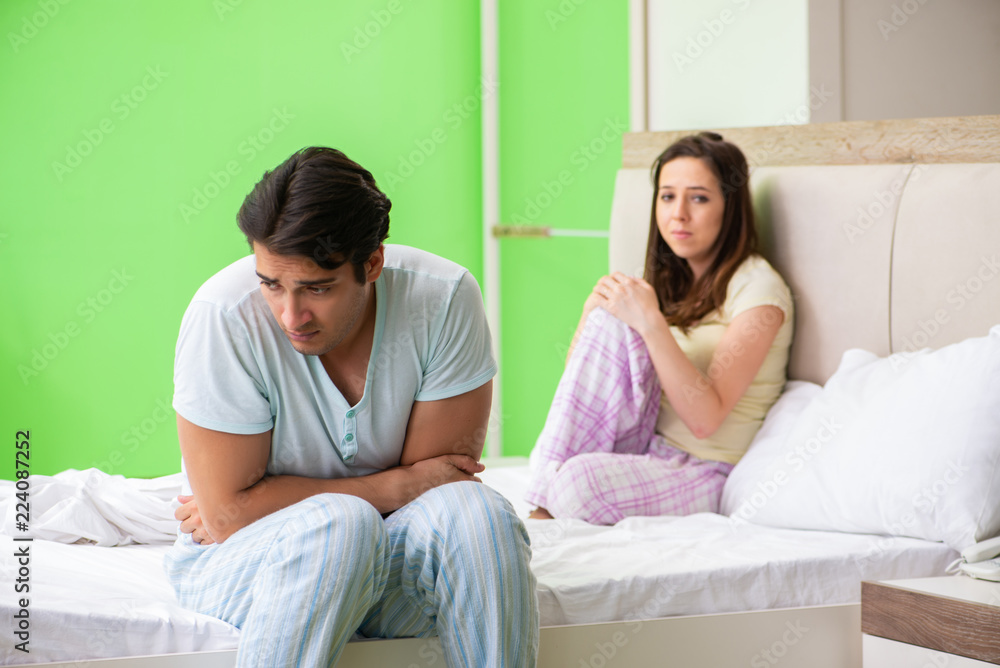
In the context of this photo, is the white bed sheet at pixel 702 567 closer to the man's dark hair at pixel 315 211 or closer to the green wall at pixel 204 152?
the man's dark hair at pixel 315 211

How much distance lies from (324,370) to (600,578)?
54 centimetres

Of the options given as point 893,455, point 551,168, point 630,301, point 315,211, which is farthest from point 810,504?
point 551,168

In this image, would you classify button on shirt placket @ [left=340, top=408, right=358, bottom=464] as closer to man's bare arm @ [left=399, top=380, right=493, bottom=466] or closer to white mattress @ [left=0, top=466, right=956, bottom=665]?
man's bare arm @ [left=399, top=380, right=493, bottom=466]

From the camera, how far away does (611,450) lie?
2.05m

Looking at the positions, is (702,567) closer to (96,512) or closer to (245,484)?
(245,484)

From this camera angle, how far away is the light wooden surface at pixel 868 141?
192 centimetres

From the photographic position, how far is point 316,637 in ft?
3.86

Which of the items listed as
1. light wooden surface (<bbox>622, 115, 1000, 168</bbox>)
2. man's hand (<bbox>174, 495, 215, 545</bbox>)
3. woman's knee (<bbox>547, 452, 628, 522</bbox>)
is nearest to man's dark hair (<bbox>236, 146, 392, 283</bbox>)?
man's hand (<bbox>174, 495, 215, 545</bbox>)

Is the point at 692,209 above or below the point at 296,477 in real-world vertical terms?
above

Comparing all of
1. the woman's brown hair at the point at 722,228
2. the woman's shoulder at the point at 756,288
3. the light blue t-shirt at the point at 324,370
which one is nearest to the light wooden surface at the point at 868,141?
the woman's brown hair at the point at 722,228

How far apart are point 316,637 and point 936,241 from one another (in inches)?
55.1

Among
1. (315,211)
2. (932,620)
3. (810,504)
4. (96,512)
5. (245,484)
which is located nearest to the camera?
(315,211)

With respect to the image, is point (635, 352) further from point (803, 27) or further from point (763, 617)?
point (803, 27)

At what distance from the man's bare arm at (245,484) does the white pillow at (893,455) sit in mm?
752
